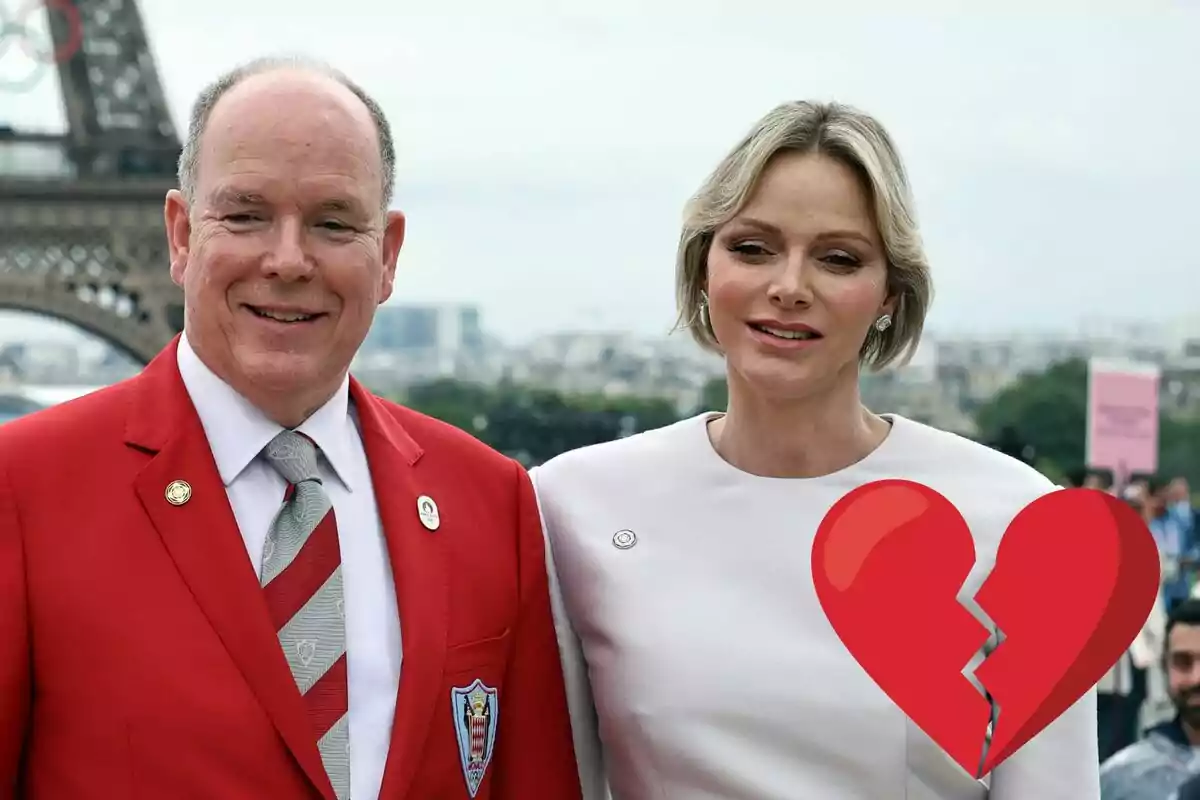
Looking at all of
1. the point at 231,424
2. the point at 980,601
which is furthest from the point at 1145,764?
the point at 231,424

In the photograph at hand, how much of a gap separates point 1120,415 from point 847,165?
26.1 ft

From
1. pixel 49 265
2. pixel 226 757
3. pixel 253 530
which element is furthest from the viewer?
pixel 49 265

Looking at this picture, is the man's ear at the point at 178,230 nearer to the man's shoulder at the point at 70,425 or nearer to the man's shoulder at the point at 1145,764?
the man's shoulder at the point at 70,425

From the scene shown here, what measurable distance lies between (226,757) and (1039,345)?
5173 cm

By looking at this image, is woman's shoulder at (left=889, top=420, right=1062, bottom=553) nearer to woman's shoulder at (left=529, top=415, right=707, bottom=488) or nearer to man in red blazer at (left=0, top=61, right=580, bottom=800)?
woman's shoulder at (left=529, top=415, right=707, bottom=488)

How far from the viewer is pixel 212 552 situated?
9.89 ft

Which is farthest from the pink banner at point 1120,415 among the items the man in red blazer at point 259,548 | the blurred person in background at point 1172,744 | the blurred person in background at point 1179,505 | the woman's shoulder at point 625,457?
the man in red blazer at point 259,548

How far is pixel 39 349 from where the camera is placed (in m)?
40.4

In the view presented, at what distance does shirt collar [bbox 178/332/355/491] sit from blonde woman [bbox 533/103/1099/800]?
31.4 inches

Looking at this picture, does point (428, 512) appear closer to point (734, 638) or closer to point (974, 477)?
point (734, 638)

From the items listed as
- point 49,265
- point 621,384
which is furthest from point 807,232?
point 621,384

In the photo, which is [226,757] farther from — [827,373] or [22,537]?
[827,373]

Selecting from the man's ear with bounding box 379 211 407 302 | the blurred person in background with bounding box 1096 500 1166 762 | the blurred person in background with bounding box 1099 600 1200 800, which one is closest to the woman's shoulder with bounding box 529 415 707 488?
the man's ear with bounding box 379 211 407 302

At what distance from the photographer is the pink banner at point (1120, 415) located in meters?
10.8
